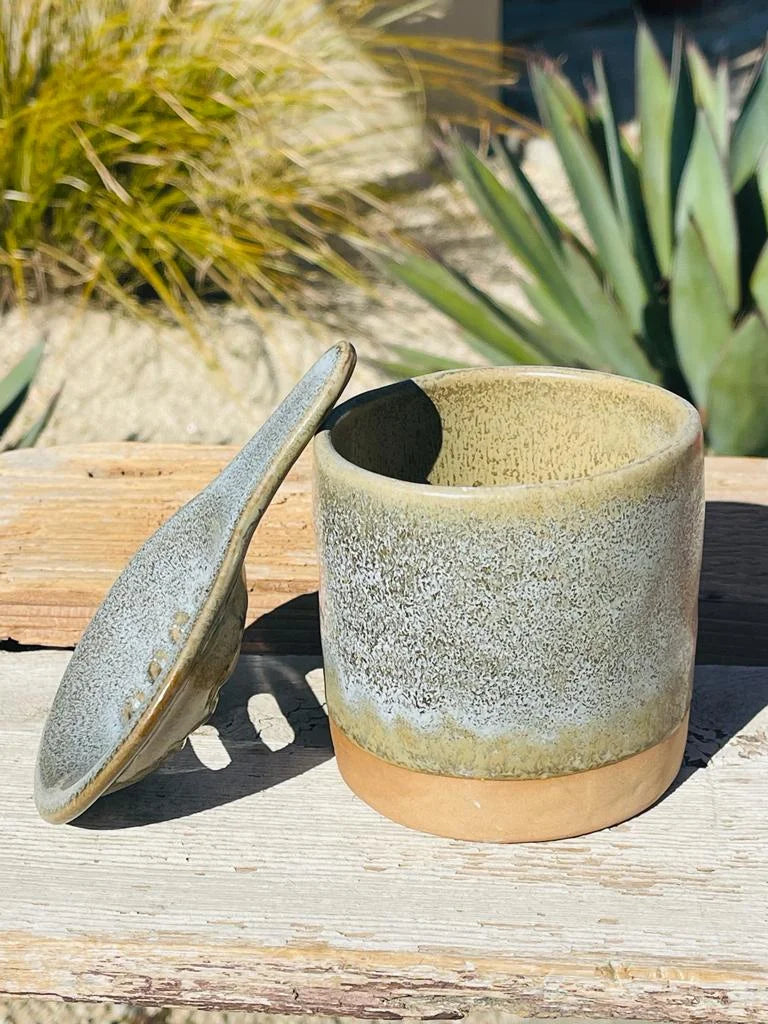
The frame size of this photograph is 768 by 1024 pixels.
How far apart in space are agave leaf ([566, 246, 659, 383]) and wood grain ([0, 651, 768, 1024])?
134cm

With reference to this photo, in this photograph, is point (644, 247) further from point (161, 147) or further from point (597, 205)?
point (161, 147)

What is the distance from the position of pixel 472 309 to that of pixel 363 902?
165cm

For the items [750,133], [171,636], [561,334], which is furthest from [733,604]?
[750,133]

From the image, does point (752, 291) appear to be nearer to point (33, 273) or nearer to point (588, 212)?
point (588, 212)

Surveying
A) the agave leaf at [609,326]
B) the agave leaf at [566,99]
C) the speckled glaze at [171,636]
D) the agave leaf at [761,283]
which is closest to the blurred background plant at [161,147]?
the agave leaf at [566,99]

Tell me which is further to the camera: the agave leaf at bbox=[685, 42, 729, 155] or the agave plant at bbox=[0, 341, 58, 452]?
the agave leaf at bbox=[685, 42, 729, 155]

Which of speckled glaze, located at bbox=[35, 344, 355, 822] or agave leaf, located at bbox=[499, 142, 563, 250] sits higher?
speckled glaze, located at bbox=[35, 344, 355, 822]

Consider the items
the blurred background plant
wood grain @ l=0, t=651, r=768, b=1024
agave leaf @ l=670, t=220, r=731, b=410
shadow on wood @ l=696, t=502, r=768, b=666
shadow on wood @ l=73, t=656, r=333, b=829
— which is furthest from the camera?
the blurred background plant

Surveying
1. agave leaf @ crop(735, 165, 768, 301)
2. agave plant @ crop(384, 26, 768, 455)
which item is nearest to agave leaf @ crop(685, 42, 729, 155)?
agave plant @ crop(384, 26, 768, 455)

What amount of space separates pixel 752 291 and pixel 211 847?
59.6 inches

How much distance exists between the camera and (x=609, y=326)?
2154 millimetres

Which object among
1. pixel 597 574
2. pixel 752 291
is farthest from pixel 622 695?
pixel 752 291

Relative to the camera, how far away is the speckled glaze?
0.73 meters

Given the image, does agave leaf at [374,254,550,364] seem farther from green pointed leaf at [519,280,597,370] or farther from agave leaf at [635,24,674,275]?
agave leaf at [635,24,674,275]
